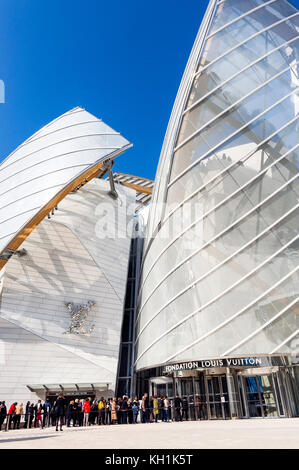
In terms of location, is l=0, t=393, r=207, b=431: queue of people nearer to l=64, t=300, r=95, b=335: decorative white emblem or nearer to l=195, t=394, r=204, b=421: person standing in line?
l=195, t=394, r=204, b=421: person standing in line

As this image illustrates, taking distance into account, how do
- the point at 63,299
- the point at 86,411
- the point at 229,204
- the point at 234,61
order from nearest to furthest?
1. the point at 86,411
2. the point at 229,204
3. the point at 234,61
4. the point at 63,299

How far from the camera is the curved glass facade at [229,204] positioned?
56.4 feet

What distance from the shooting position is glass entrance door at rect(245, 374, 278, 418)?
15.5 meters

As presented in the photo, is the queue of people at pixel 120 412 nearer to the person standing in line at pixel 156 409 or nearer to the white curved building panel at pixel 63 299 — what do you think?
the person standing in line at pixel 156 409

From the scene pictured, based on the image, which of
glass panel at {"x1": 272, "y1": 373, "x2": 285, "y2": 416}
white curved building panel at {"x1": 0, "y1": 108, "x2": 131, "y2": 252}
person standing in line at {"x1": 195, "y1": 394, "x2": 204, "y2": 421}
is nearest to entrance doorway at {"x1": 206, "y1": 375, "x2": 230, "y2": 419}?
person standing in line at {"x1": 195, "y1": 394, "x2": 204, "y2": 421}

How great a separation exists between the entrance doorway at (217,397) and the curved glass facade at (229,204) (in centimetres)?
136

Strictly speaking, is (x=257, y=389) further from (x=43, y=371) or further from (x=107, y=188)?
(x=107, y=188)

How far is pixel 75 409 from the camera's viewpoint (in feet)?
54.3

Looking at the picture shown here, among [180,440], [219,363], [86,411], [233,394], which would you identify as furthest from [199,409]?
[180,440]

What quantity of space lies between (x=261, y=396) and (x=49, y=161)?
69.0ft

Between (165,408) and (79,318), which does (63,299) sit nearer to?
(79,318)

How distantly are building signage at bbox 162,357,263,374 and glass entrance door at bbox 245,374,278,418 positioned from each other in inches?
34.2

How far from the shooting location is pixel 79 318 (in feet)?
78.0

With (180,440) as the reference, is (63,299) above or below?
above
